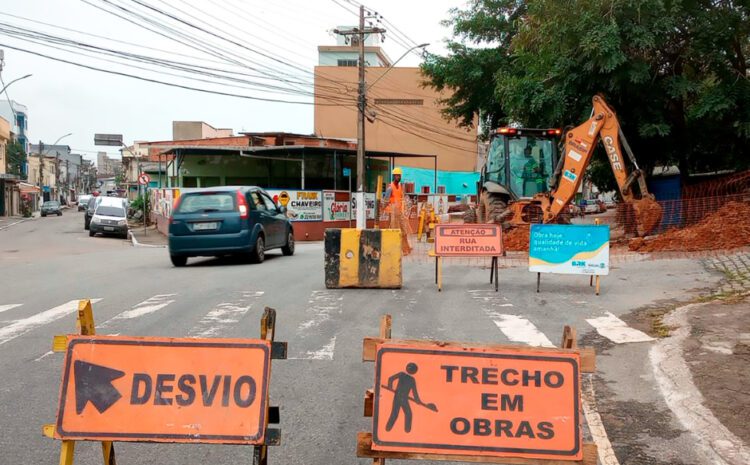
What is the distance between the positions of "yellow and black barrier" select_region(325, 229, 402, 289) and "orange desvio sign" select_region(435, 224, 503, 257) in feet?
2.53

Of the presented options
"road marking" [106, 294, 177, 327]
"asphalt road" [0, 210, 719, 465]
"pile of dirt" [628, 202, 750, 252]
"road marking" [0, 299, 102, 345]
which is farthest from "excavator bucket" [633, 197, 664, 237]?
"road marking" [0, 299, 102, 345]

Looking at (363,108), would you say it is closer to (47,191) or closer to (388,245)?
(388,245)

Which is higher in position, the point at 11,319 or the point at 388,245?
the point at 388,245

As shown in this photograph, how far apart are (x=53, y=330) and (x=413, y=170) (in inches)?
1753

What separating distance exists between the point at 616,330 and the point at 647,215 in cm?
960

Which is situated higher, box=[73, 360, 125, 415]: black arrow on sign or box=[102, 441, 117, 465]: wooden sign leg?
box=[73, 360, 125, 415]: black arrow on sign

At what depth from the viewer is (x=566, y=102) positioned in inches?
772

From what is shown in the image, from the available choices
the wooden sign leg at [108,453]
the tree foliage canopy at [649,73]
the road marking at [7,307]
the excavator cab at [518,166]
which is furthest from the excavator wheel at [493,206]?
the wooden sign leg at [108,453]

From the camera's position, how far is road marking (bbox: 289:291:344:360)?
6.86 meters

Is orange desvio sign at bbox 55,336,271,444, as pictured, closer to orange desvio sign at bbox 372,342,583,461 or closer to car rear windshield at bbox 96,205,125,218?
orange desvio sign at bbox 372,342,583,461

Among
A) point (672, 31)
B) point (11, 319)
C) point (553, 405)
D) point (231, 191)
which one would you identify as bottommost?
point (11, 319)

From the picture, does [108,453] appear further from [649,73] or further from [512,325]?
[649,73]

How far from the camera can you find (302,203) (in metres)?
31.1

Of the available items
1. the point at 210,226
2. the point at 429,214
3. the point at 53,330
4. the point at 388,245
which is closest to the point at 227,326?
the point at 53,330
